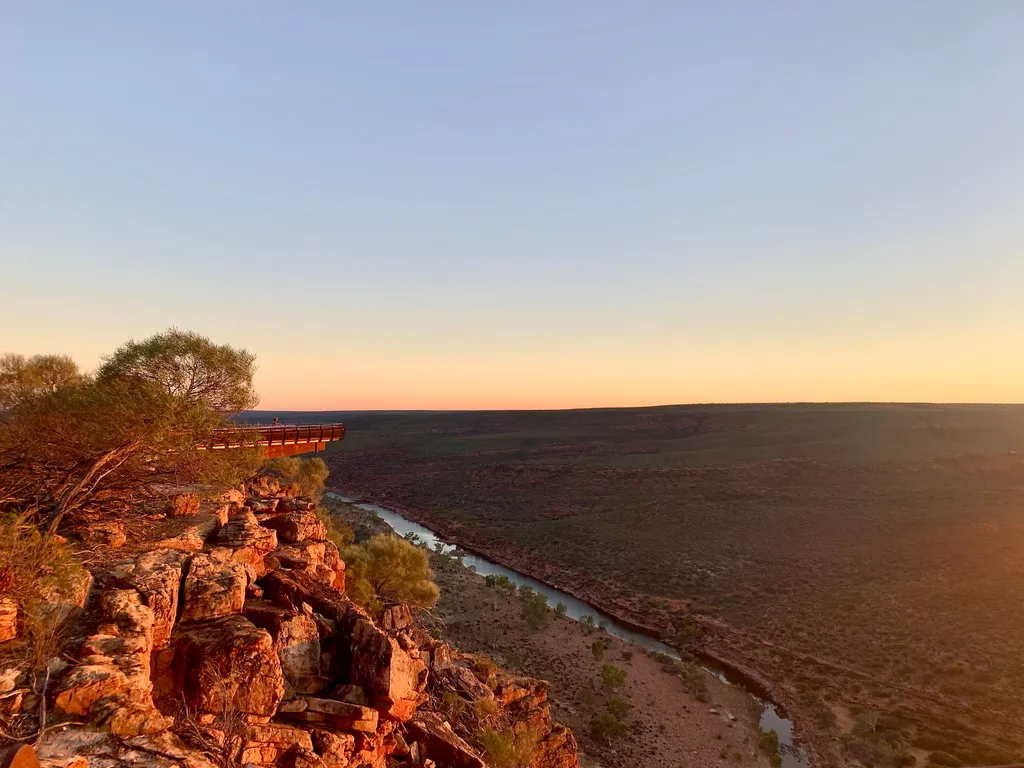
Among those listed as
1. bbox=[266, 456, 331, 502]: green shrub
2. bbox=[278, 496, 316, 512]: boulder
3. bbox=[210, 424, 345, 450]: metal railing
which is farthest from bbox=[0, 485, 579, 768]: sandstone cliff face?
bbox=[266, 456, 331, 502]: green shrub

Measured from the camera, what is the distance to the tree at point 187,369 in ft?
58.6

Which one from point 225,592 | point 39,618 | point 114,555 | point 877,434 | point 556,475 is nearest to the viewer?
point 39,618

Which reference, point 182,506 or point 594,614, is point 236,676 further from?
point 594,614

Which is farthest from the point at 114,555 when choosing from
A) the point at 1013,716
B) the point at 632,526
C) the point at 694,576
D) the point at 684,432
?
the point at 684,432

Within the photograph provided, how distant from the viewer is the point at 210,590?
11539 mm

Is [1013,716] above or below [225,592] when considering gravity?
below

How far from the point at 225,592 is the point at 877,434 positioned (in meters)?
141

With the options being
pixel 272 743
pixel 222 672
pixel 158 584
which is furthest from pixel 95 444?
pixel 272 743

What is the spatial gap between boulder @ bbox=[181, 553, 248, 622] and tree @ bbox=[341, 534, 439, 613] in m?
12.9

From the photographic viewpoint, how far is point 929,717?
25859mm

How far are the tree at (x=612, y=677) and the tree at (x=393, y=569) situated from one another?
31.0ft

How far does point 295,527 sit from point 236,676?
8.49 metres

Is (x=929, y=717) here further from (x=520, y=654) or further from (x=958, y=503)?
(x=958, y=503)

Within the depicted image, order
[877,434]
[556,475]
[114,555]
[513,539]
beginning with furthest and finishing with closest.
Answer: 1. [877,434]
2. [556,475]
3. [513,539]
4. [114,555]
